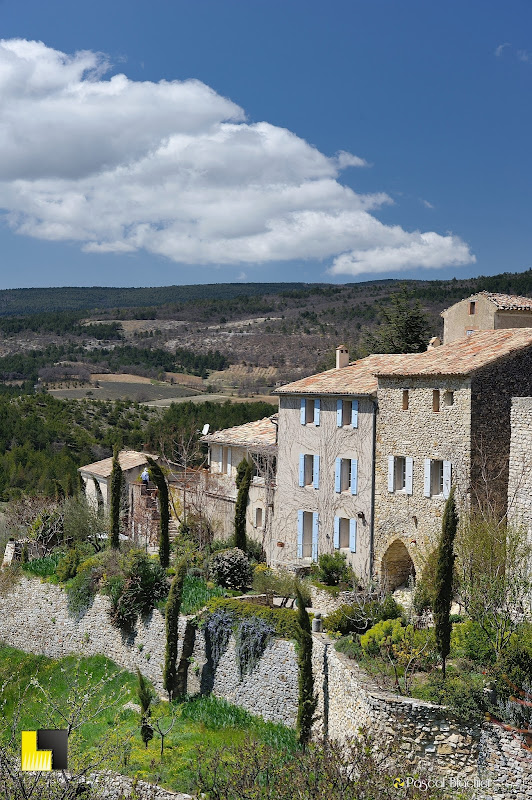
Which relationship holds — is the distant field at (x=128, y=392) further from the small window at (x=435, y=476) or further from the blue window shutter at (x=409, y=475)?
the small window at (x=435, y=476)

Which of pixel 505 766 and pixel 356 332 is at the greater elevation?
pixel 356 332

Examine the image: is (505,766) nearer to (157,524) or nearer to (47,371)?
(157,524)

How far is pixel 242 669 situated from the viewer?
26375 mm

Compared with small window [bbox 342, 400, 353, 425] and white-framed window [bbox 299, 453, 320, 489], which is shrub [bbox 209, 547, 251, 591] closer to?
white-framed window [bbox 299, 453, 320, 489]

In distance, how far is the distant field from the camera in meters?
85.9

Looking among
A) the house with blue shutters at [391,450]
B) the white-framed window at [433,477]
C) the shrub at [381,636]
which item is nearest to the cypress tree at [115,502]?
the house with blue shutters at [391,450]

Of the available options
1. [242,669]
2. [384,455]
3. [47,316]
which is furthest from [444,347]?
[47,316]

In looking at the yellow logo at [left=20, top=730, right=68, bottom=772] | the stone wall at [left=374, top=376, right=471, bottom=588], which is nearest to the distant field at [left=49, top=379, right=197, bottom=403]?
the stone wall at [left=374, top=376, right=471, bottom=588]

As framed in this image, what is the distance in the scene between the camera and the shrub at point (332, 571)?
101 ft

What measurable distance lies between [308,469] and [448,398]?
827 cm

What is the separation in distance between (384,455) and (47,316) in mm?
108302

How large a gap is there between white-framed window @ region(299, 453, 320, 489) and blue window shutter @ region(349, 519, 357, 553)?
260cm

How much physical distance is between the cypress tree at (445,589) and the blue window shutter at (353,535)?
9755 millimetres

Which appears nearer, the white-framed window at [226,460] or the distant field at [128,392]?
the white-framed window at [226,460]
